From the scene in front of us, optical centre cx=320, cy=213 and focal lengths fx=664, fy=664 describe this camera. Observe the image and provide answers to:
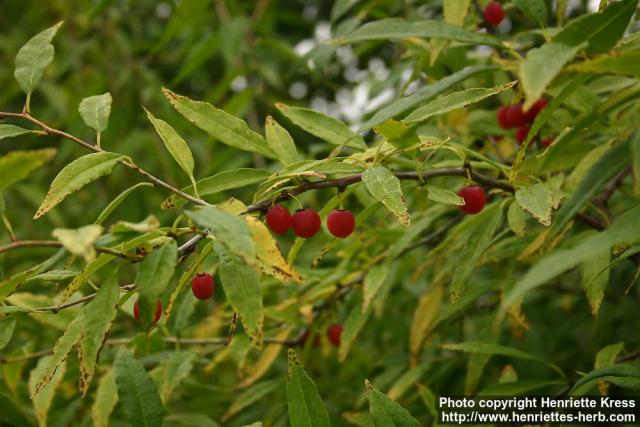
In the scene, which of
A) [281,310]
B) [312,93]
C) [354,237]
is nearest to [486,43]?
[354,237]

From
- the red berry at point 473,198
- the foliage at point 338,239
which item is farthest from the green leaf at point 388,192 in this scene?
the red berry at point 473,198

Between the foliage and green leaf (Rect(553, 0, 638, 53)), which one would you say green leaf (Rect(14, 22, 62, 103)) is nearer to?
the foliage

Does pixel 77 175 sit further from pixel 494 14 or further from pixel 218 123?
pixel 494 14

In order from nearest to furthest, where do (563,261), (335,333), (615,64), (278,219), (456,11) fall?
(563,261) → (615,64) → (278,219) → (456,11) → (335,333)

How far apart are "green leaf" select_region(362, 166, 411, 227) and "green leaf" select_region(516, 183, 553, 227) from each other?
0.22 metres

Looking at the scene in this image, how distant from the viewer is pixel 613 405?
1314 mm

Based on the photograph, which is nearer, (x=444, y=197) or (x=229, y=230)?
(x=229, y=230)

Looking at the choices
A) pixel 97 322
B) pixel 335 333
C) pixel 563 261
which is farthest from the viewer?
pixel 335 333

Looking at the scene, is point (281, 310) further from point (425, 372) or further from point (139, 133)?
point (139, 133)

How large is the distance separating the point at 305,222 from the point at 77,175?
12.7 inches

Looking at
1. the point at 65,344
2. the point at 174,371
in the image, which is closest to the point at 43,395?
the point at 174,371

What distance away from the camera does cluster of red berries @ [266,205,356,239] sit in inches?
36.9

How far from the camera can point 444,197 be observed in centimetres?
98

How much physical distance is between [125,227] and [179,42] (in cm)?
323
